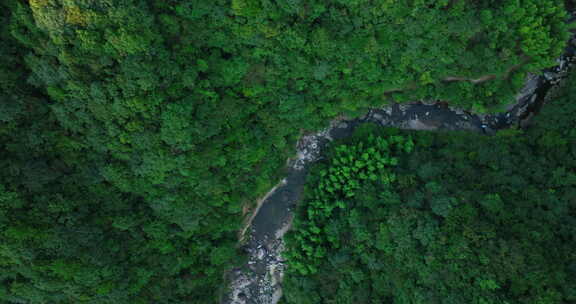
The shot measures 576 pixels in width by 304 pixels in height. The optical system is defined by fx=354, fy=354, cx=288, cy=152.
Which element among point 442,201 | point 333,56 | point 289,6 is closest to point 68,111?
point 289,6

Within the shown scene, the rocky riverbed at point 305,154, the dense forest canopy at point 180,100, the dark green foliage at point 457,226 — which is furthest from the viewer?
the rocky riverbed at point 305,154

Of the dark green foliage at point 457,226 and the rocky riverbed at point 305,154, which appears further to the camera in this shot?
the rocky riverbed at point 305,154

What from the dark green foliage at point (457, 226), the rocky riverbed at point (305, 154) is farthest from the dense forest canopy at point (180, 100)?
the dark green foliage at point (457, 226)

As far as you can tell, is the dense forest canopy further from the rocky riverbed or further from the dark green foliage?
the dark green foliage

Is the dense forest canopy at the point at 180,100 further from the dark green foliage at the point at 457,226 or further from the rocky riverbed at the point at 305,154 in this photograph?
the dark green foliage at the point at 457,226

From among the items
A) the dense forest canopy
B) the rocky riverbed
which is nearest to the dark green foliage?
the rocky riverbed

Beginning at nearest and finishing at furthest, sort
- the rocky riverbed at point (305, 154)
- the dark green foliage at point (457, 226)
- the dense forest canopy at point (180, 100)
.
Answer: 1. the dense forest canopy at point (180, 100)
2. the dark green foliage at point (457, 226)
3. the rocky riverbed at point (305, 154)
